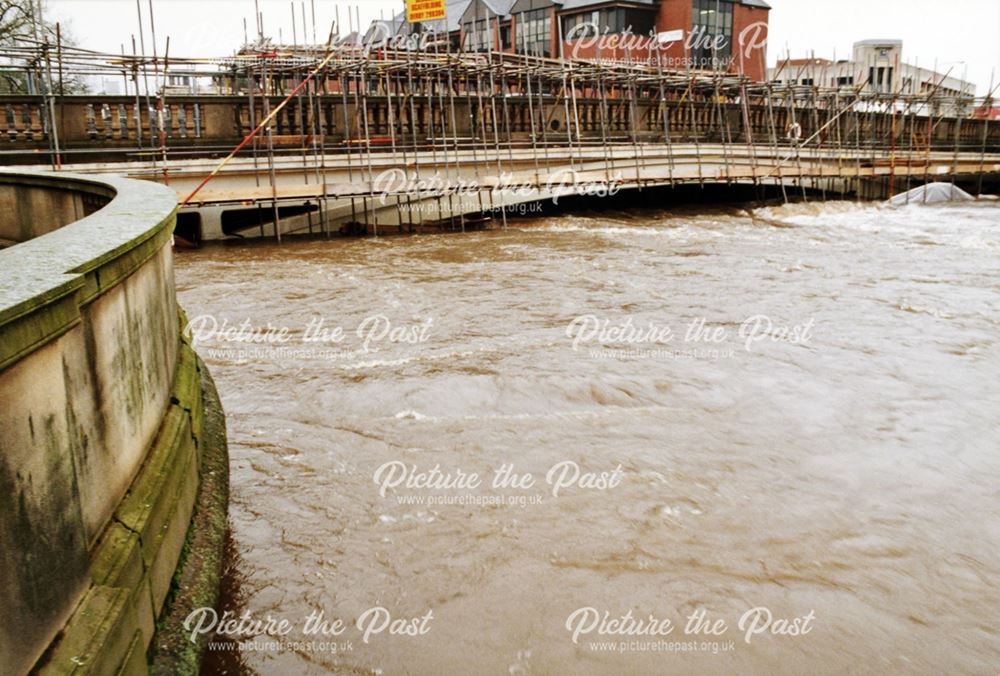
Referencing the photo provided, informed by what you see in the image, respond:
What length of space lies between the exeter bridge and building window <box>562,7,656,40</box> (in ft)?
66.7

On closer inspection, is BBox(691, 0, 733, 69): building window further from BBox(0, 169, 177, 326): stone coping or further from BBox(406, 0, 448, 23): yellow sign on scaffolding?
BBox(0, 169, 177, 326): stone coping

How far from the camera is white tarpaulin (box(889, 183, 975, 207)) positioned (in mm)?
33188

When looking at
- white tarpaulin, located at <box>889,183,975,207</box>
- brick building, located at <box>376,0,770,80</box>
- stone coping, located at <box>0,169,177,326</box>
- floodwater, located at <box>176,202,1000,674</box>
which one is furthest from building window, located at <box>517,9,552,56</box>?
stone coping, located at <box>0,169,177,326</box>

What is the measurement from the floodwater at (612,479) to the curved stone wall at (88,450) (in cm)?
101

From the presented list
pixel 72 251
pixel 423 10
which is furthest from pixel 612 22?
pixel 72 251

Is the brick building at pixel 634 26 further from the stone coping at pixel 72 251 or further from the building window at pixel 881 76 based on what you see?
the stone coping at pixel 72 251

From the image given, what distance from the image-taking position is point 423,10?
73.3 feet

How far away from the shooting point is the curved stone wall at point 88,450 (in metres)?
2.36

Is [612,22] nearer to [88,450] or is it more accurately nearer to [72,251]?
[72,251]

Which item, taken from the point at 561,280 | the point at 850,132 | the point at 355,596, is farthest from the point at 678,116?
the point at 355,596

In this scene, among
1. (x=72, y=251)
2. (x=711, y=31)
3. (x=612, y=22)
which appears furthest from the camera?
(x=711, y=31)

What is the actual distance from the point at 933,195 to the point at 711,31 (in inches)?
874

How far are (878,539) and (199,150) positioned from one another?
16.7 meters

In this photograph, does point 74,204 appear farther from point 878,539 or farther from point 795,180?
point 795,180
